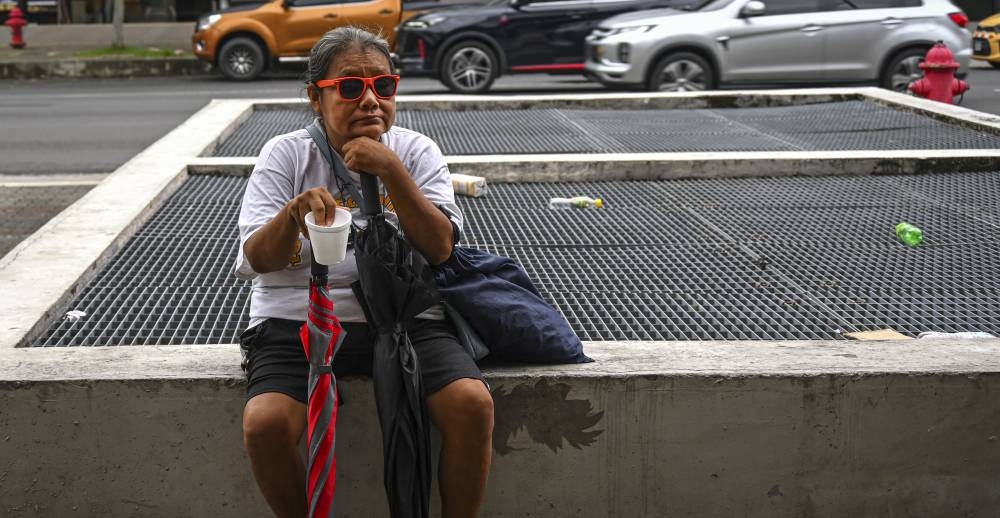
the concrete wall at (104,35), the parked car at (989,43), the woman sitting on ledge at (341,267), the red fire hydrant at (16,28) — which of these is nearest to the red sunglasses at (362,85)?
the woman sitting on ledge at (341,267)

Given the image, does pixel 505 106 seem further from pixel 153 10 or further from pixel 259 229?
pixel 153 10

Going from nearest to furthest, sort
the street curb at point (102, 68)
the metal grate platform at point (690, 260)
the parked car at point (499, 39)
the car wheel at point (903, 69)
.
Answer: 1. the metal grate platform at point (690, 260)
2. the car wheel at point (903, 69)
3. the parked car at point (499, 39)
4. the street curb at point (102, 68)

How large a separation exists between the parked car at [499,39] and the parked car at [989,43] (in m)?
5.95

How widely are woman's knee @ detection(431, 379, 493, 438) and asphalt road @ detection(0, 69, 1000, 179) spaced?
7299 mm

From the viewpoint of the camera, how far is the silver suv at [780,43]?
1273 centimetres

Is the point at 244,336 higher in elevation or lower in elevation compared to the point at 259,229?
lower

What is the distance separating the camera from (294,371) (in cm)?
279

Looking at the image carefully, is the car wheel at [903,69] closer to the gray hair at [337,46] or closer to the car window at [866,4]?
the car window at [866,4]

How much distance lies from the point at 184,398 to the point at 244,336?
22 centimetres

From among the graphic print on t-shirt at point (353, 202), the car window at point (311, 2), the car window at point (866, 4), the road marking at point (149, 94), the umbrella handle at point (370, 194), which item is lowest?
the road marking at point (149, 94)

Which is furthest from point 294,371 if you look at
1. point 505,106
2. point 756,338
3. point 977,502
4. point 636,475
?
point 505,106

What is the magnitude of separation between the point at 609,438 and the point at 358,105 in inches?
42.6

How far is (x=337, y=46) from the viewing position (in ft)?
9.64

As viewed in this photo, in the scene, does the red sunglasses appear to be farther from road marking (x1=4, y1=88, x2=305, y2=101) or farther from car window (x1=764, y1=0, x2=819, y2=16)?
road marking (x1=4, y1=88, x2=305, y2=101)
